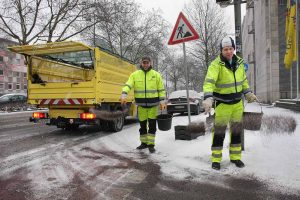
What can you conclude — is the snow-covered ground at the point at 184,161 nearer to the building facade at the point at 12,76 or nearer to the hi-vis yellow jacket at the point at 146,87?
the hi-vis yellow jacket at the point at 146,87

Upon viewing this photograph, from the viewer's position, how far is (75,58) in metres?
9.40

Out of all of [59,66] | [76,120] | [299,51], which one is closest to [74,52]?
[59,66]

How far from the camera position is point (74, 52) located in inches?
356

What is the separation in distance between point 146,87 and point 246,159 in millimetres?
2458

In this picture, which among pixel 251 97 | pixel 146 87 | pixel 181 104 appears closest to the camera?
pixel 251 97

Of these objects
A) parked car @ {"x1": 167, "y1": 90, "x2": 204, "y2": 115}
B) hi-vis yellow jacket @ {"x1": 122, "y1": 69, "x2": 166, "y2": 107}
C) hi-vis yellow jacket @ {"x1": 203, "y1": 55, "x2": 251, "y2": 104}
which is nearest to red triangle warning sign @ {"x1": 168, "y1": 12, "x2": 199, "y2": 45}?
hi-vis yellow jacket @ {"x1": 122, "y1": 69, "x2": 166, "y2": 107}

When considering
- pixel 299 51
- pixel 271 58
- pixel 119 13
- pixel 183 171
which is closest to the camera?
pixel 183 171

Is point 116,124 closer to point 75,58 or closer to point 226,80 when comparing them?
point 75,58

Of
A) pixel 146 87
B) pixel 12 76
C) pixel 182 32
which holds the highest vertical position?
pixel 12 76

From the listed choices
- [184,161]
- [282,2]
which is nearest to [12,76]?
[282,2]

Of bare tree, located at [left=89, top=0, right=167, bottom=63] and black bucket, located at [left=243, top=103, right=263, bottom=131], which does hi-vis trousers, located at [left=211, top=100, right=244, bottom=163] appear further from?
bare tree, located at [left=89, top=0, right=167, bottom=63]

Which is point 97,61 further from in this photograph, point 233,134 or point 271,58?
point 271,58

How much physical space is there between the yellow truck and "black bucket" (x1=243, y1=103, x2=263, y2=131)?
169 inches

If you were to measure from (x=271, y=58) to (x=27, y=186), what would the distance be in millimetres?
21327
